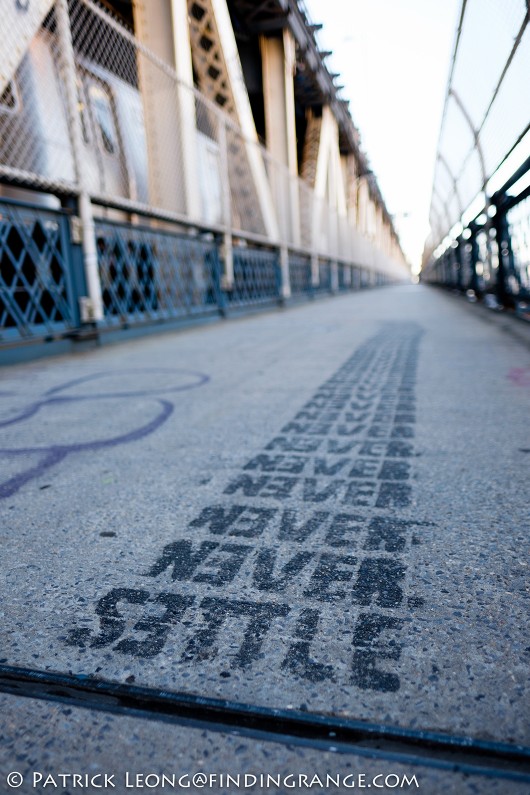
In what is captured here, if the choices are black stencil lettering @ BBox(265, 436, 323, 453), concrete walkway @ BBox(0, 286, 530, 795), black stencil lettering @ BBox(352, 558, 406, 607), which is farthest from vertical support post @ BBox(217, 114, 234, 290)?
black stencil lettering @ BBox(352, 558, 406, 607)

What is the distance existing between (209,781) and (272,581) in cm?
45

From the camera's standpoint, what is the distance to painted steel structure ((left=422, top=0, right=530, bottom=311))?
4.84 m

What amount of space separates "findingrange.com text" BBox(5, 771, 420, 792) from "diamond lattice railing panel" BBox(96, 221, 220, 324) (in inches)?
212

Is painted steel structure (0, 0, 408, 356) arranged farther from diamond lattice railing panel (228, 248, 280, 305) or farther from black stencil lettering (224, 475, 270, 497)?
black stencil lettering (224, 475, 270, 497)

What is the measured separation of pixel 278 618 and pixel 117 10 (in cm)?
1270

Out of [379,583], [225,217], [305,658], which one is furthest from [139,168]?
[305,658]

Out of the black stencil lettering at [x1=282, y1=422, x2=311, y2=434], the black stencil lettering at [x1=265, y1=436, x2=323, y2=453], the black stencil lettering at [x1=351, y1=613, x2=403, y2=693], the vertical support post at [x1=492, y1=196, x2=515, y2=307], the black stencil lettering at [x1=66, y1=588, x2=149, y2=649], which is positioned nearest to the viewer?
the black stencil lettering at [x1=351, y1=613, x2=403, y2=693]

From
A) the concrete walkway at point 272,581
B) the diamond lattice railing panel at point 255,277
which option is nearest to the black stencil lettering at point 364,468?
A: the concrete walkway at point 272,581

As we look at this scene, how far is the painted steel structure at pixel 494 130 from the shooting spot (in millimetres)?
4840

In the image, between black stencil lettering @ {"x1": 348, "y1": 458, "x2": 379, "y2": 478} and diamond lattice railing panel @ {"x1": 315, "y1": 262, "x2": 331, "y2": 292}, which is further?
diamond lattice railing panel @ {"x1": 315, "y1": 262, "x2": 331, "y2": 292}

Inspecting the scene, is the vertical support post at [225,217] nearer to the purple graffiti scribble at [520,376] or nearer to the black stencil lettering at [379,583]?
the purple graffiti scribble at [520,376]

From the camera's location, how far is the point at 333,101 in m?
19.8

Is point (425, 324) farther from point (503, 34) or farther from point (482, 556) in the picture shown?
point (482, 556)

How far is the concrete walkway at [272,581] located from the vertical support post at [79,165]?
301 centimetres
